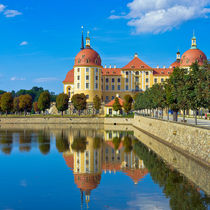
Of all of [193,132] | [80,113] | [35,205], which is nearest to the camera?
[35,205]

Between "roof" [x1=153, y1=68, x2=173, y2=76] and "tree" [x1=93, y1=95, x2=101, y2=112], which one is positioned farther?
"roof" [x1=153, y1=68, x2=173, y2=76]

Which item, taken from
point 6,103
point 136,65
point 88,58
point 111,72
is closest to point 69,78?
point 111,72

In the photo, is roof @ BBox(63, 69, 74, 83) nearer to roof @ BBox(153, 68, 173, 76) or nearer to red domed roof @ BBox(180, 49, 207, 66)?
roof @ BBox(153, 68, 173, 76)

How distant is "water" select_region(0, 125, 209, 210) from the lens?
15109 mm

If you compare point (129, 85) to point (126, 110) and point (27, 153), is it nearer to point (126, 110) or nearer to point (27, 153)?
point (126, 110)

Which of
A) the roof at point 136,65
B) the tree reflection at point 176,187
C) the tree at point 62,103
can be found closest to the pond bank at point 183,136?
the tree reflection at point 176,187

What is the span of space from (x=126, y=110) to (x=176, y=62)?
34.7 meters

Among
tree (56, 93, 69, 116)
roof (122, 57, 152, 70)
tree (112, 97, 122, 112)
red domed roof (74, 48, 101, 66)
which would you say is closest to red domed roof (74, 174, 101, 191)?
tree (112, 97, 122, 112)

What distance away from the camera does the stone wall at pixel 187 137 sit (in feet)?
69.7

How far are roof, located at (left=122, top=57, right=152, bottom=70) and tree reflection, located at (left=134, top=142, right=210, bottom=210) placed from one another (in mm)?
71536

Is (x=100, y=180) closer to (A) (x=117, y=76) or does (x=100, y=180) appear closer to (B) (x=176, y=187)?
(B) (x=176, y=187)

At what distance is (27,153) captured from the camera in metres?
31.5

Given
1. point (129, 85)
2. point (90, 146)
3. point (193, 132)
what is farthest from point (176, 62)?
point (193, 132)

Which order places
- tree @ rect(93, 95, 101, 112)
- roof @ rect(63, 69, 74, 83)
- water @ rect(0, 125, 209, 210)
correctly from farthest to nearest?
roof @ rect(63, 69, 74, 83), tree @ rect(93, 95, 101, 112), water @ rect(0, 125, 209, 210)
